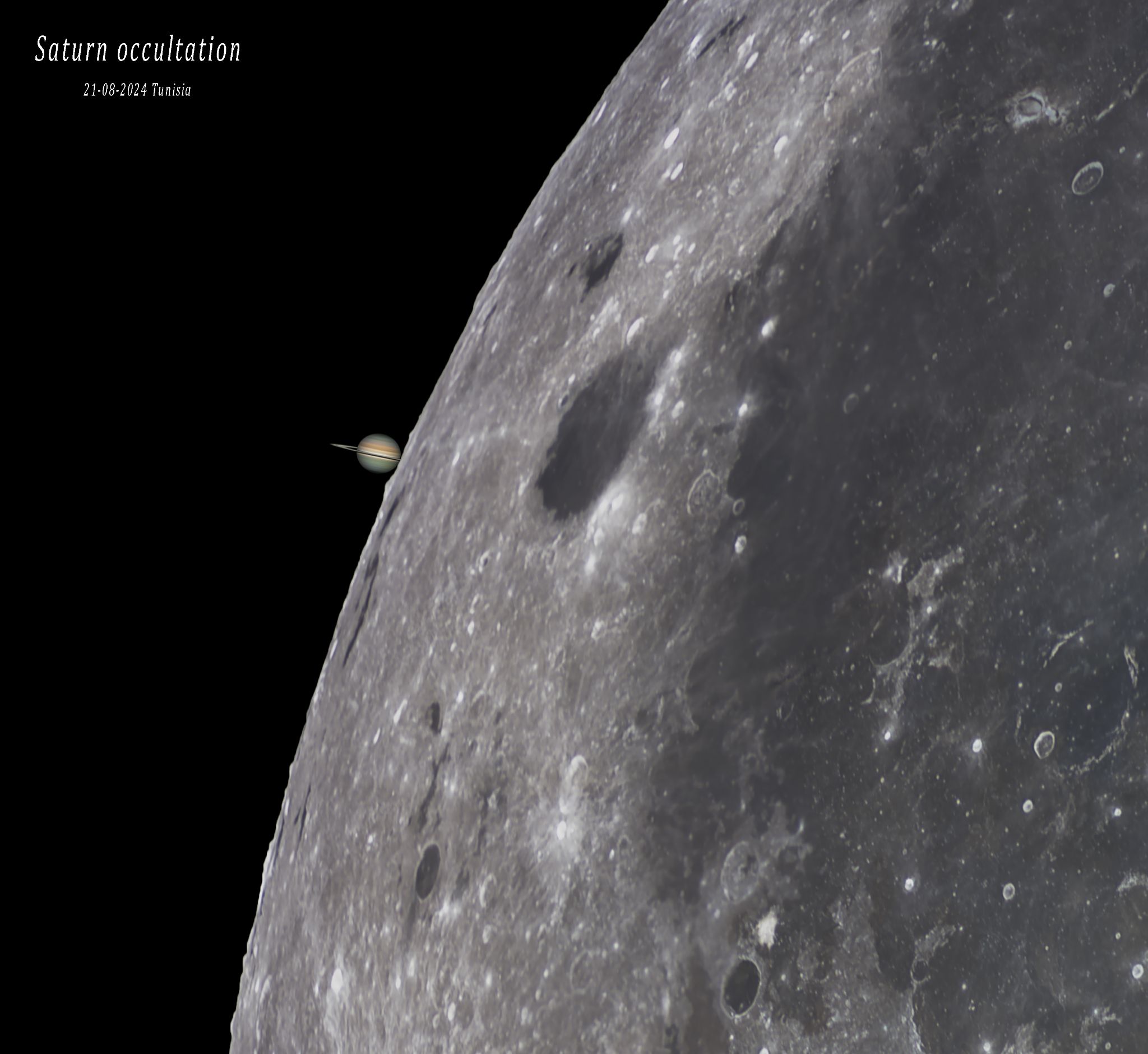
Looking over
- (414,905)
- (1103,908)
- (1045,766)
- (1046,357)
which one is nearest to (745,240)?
(1046,357)

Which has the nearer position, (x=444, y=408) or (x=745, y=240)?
(x=745, y=240)

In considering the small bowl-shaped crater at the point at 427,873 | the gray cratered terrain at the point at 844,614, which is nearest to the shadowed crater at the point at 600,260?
the gray cratered terrain at the point at 844,614

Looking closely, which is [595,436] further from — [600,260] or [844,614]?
[844,614]

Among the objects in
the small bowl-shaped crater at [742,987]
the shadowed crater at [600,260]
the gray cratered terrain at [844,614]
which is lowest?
the small bowl-shaped crater at [742,987]

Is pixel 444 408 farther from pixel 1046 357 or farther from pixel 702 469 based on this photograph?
pixel 1046 357

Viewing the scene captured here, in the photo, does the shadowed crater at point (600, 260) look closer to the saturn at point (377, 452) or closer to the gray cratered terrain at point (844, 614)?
the gray cratered terrain at point (844, 614)

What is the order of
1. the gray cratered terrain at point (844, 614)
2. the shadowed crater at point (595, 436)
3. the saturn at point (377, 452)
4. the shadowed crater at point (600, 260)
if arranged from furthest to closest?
the saturn at point (377, 452) → the shadowed crater at point (600, 260) → the shadowed crater at point (595, 436) → the gray cratered terrain at point (844, 614)

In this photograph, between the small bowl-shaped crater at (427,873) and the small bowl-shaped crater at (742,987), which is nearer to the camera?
the small bowl-shaped crater at (742,987)

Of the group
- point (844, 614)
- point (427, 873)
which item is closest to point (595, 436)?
point (844, 614)
